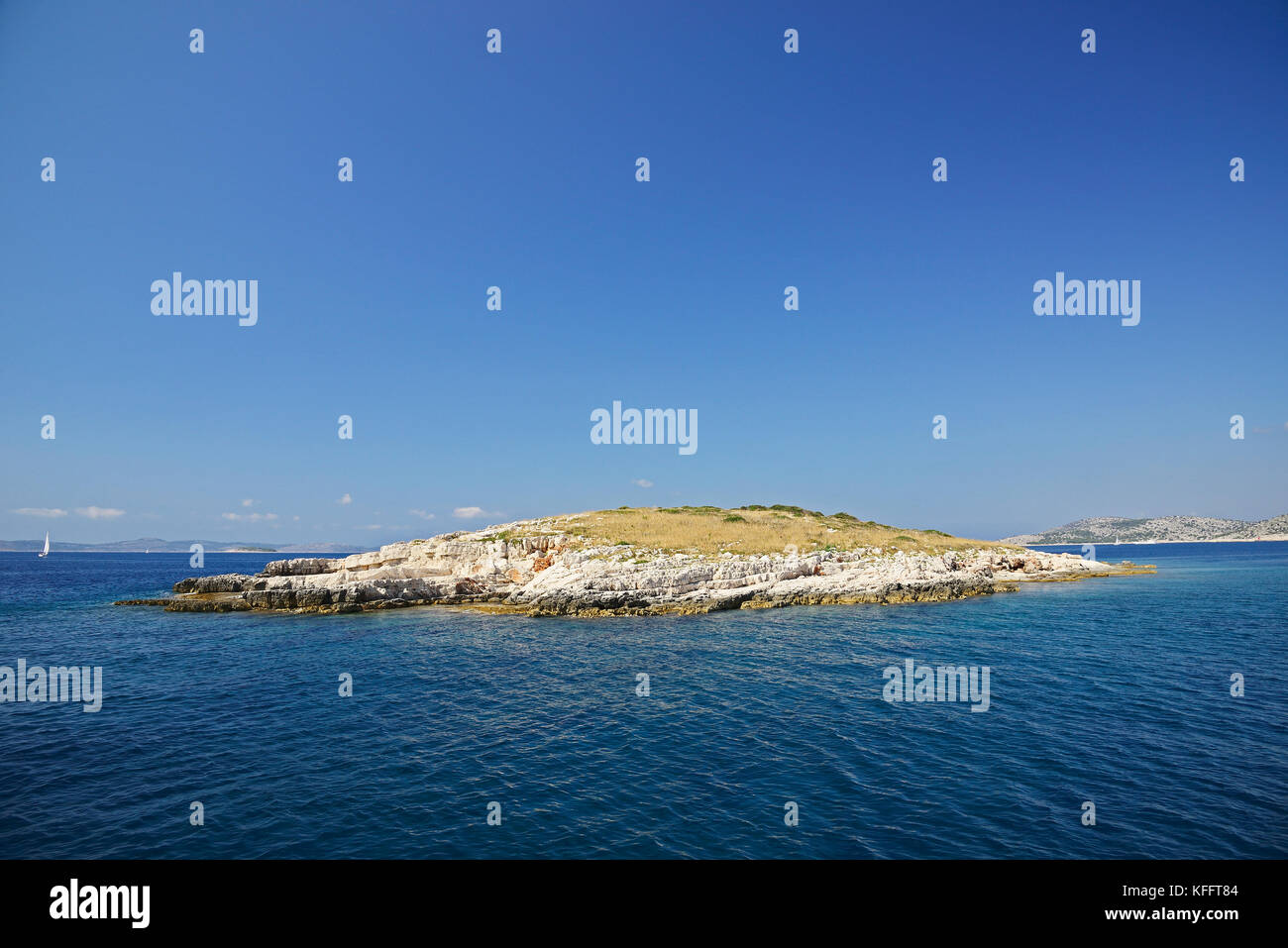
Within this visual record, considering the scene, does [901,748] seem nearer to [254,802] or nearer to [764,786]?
[764,786]

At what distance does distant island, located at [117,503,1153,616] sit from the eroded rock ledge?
133mm

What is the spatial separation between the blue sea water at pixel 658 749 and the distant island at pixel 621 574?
13.7 meters

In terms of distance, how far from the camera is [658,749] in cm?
2041

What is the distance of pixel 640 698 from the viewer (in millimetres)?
26516

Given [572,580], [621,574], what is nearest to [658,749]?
[621,574]

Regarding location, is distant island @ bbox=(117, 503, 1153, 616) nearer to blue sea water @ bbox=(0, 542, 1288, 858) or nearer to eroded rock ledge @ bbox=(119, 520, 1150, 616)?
eroded rock ledge @ bbox=(119, 520, 1150, 616)

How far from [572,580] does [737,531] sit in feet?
98.1

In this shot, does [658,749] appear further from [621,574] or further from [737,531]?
[737,531]

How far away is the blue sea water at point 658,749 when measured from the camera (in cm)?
1441

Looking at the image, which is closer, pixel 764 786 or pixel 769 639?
pixel 764 786

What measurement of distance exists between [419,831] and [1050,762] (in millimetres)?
20349

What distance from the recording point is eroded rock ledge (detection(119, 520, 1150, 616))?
5294 cm

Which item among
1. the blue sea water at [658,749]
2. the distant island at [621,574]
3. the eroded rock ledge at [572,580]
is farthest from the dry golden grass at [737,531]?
the blue sea water at [658,749]
